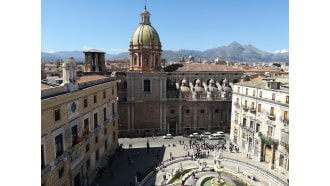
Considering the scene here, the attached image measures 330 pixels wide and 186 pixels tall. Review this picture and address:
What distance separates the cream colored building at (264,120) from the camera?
2309cm

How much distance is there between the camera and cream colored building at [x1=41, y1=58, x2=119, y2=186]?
547 inches

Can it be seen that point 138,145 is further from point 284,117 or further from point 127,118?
point 284,117

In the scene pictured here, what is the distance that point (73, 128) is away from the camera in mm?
17391

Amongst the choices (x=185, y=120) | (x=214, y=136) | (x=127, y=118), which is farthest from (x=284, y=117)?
(x=127, y=118)

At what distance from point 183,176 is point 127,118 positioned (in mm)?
17029

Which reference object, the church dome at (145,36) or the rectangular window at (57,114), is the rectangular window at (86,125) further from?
the church dome at (145,36)

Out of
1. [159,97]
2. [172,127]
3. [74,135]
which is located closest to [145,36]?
[159,97]

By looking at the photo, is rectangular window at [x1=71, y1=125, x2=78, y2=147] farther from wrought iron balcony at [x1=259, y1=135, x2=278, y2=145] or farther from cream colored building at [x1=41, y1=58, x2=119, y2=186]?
wrought iron balcony at [x1=259, y1=135, x2=278, y2=145]

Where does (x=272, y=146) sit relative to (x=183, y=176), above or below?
above

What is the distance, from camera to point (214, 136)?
117 feet

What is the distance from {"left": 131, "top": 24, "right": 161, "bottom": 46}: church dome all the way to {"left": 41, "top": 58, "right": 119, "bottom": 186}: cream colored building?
13668mm

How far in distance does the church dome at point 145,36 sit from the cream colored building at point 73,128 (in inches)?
538

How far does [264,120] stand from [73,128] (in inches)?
799

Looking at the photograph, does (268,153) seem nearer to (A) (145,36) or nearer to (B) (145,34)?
→ (A) (145,36)
